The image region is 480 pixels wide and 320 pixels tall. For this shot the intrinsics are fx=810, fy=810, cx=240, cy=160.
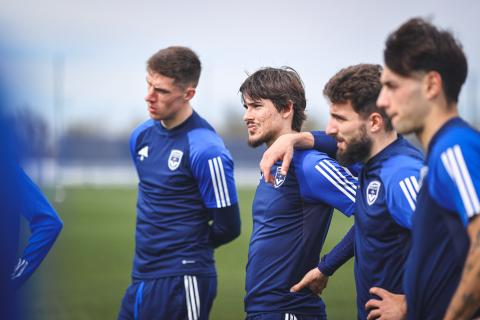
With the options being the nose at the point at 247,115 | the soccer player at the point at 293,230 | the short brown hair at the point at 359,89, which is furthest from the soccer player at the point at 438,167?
the nose at the point at 247,115

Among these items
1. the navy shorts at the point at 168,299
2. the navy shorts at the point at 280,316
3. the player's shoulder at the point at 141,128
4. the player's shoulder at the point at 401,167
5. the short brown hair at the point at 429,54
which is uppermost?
the short brown hair at the point at 429,54

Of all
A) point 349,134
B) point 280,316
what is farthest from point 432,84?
point 280,316

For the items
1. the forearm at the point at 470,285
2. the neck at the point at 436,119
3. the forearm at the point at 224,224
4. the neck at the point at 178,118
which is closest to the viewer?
the forearm at the point at 470,285

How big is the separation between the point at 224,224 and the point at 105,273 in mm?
7604

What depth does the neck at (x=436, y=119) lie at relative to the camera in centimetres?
302

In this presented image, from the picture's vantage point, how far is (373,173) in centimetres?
379

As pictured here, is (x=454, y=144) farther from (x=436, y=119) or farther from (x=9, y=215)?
(x=9, y=215)

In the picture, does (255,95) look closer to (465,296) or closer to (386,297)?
(386,297)

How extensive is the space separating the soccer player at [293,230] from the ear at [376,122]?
1.58 feet

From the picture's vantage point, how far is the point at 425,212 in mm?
3049

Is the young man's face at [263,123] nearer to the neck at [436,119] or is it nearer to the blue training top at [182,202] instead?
the blue training top at [182,202]

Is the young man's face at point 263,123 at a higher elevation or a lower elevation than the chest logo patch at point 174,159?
higher

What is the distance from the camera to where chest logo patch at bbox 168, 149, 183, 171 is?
209 inches

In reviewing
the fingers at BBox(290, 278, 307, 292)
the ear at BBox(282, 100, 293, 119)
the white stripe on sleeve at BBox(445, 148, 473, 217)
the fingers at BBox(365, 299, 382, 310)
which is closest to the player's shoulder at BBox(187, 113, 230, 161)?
the ear at BBox(282, 100, 293, 119)
